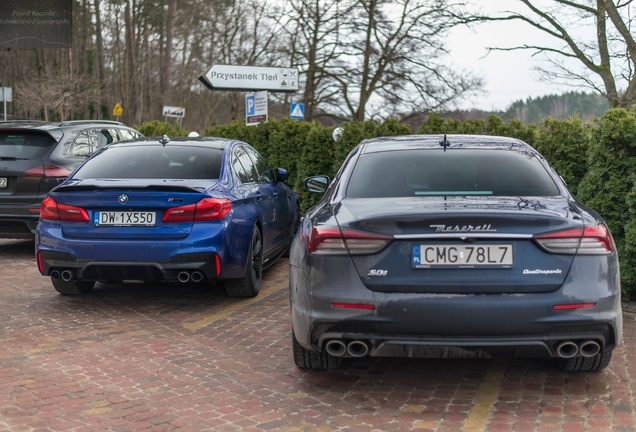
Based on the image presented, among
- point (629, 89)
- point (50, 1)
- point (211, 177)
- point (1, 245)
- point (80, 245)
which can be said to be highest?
point (50, 1)

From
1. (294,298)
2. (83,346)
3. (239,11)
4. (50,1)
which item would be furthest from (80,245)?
(239,11)

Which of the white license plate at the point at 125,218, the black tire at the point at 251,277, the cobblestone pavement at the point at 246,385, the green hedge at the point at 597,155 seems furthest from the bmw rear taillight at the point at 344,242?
the green hedge at the point at 597,155

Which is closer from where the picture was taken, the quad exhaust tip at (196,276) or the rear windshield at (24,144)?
the quad exhaust tip at (196,276)

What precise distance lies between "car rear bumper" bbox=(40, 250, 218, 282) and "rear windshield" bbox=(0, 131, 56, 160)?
13.3ft

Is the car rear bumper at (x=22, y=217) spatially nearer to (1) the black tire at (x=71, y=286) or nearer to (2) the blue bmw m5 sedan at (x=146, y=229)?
(1) the black tire at (x=71, y=286)

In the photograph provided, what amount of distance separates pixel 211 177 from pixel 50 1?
19.3 metres

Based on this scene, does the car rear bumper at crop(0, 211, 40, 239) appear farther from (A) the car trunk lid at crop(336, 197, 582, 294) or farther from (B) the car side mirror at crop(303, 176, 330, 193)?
(A) the car trunk lid at crop(336, 197, 582, 294)

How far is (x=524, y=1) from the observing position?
23.9m

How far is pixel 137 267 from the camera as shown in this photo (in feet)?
21.6

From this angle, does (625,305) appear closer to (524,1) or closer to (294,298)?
(294,298)

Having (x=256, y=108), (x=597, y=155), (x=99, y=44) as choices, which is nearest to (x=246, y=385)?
(x=597, y=155)

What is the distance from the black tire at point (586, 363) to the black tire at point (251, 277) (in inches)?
126

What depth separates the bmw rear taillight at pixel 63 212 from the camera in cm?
672

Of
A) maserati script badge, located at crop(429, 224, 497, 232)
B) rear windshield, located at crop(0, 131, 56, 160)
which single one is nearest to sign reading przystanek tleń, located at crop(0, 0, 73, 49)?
rear windshield, located at crop(0, 131, 56, 160)
